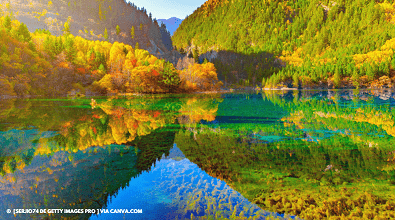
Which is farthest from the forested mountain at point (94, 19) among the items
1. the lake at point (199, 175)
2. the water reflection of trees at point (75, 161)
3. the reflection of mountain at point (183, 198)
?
the reflection of mountain at point (183, 198)

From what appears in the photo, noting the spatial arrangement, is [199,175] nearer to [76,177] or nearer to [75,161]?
[76,177]

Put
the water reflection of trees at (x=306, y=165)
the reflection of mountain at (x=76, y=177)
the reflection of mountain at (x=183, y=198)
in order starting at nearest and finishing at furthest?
the reflection of mountain at (x=183, y=198) < the water reflection of trees at (x=306, y=165) < the reflection of mountain at (x=76, y=177)

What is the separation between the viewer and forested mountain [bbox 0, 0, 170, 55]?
15212cm

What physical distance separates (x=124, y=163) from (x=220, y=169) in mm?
4192

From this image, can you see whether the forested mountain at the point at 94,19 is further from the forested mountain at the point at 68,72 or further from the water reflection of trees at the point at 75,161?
the water reflection of trees at the point at 75,161

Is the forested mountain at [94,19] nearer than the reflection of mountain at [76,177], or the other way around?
the reflection of mountain at [76,177]

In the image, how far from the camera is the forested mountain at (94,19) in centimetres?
15212

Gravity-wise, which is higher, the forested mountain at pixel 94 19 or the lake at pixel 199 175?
the forested mountain at pixel 94 19

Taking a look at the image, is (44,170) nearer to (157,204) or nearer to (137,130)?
(157,204)

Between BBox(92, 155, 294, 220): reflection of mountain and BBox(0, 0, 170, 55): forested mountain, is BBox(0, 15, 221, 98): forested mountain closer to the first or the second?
BBox(92, 155, 294, 220): reflection of mountain

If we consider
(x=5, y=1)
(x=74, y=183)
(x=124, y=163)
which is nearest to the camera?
(x=74, y=183)

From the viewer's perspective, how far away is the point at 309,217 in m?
6.08

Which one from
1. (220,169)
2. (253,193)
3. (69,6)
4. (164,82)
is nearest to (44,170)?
(220,169)

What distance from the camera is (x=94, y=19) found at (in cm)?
17112
